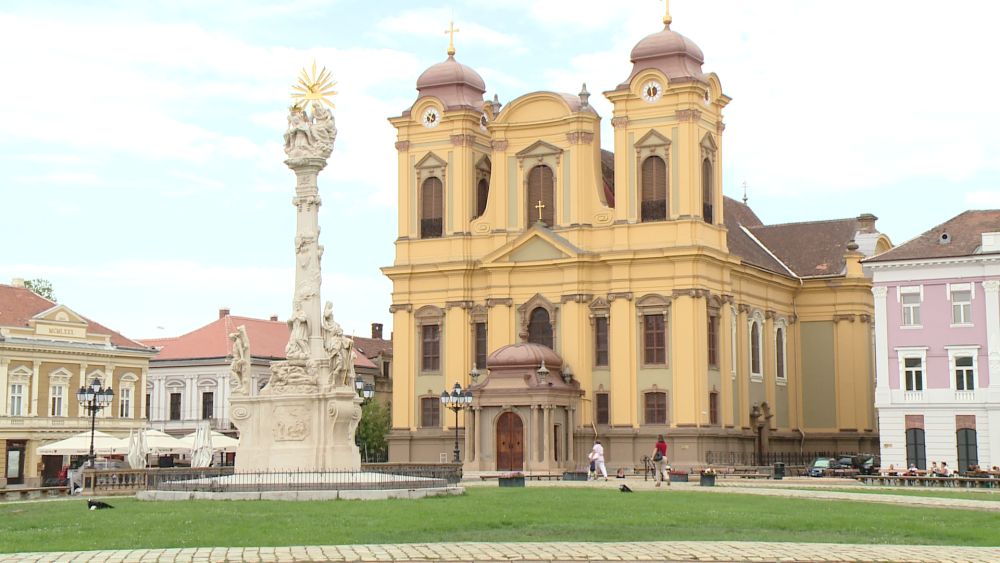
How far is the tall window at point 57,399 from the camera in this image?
65.6 metres

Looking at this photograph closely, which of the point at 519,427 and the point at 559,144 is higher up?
the point at 559,144

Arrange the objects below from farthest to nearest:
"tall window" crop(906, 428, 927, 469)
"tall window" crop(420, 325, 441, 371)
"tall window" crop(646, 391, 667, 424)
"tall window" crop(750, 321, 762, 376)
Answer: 1. "tall window" crop(750, 321, 762, 376)
2. "tall window" crop(420, 325, 441, 371)
3. "tall window" crop(646, 391, 667, 424)
4. "tall window" crop(906, 428, 927, 469)

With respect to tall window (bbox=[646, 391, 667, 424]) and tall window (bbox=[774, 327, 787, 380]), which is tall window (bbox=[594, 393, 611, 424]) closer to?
tall window (bbox=[646, 391, 667, 424])

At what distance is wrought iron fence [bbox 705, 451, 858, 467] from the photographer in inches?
2262

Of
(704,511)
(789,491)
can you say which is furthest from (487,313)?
(704,511)

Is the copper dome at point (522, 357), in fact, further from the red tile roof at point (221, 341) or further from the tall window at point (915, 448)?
the red tile roof at point (221, 341)

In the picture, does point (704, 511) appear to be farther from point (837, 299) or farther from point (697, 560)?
point (837, 299)

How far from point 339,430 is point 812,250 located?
143ft

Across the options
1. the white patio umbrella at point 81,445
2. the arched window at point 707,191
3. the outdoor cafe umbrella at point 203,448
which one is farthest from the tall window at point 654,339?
the white patio umbrella at point 81,445

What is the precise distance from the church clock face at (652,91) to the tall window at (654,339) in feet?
30.4

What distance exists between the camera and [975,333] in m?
52.8

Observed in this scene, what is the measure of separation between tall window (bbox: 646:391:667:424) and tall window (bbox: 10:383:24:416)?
2892 cm

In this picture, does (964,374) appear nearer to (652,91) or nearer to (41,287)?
(652,91)

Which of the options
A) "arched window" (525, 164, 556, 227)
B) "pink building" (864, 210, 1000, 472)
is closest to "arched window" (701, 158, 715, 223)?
"arched window" (525, 164, 556, 227)
